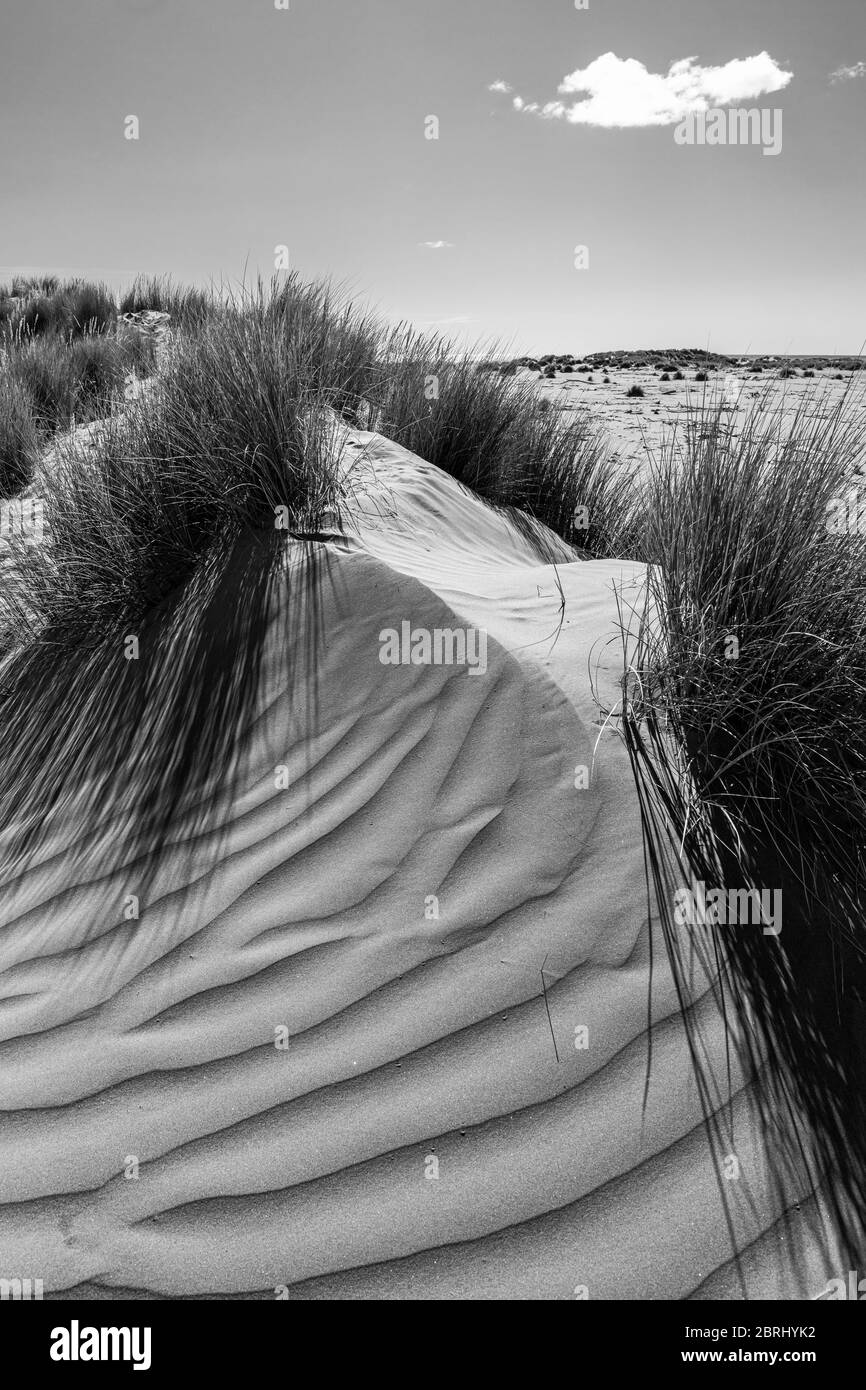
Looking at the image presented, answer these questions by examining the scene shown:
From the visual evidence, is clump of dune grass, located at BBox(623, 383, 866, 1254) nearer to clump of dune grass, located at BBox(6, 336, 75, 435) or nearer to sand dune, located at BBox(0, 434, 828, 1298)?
sand dune, located at BBox(0, 434, 828, 1298)

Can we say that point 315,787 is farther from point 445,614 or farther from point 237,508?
A: point 237,508

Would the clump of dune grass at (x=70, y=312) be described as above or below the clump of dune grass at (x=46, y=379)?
above

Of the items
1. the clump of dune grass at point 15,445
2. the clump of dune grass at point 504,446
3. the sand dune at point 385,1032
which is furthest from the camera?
the clump of dune grass at point 15,445

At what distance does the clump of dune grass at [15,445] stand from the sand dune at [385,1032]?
4598 mm

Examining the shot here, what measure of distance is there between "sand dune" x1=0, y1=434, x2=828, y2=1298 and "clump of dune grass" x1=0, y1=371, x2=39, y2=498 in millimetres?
4598

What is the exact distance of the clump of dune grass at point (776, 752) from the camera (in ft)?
6.33

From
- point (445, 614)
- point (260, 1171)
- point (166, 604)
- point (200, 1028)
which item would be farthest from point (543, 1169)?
point (166, 604)

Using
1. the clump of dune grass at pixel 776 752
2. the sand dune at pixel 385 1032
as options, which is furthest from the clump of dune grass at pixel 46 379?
the clump of dune grass at pixel 776 752

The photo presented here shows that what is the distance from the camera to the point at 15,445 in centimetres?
671

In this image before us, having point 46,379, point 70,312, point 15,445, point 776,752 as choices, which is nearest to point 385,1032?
point 776,752

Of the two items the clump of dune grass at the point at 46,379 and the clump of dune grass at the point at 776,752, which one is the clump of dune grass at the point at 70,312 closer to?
the clump of dune grass at the point at 46,379

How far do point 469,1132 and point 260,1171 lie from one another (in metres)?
0.47

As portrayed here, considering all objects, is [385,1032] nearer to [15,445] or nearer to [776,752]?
[776,752]
